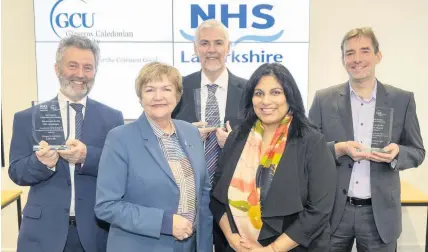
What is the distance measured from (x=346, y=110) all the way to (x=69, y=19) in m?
2.94

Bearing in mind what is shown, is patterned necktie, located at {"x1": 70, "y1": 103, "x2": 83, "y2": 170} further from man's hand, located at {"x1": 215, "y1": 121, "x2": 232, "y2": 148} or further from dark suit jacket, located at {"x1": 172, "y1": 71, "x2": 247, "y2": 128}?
man's hand, located at {"x1": 215, "y1": 121, "x2": 232, "y2": 148}

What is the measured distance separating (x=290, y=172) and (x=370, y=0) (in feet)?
9.95

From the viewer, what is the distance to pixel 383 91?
2.40m

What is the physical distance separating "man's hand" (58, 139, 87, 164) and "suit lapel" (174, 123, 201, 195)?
0.50 meters

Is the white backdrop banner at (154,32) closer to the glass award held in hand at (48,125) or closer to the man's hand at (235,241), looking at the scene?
the glass award held in hand at (48,125)

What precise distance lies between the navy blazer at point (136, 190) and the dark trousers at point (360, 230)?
1.04 metres

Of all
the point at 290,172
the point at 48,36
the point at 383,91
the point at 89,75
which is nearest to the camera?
the point at 290,172

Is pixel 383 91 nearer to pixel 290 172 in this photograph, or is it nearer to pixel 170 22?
pixel 290 172

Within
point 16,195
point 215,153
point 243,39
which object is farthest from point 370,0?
point 16,195

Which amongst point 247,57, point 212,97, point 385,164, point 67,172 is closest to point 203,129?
point 212,97

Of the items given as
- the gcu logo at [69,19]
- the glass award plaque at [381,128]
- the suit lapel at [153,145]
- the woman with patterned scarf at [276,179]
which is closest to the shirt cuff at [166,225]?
the suit lapel at [153,145]

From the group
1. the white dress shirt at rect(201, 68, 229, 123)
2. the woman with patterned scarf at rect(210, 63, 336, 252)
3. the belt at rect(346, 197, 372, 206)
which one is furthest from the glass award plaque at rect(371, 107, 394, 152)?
the white dress shirt at rect(201, 68, 229, 123)

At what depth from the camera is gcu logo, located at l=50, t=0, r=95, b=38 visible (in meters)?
3.95

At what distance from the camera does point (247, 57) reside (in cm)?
405
